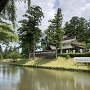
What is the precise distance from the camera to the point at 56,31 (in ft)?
157

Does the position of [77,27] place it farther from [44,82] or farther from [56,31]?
[44,82]

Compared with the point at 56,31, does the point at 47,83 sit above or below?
below

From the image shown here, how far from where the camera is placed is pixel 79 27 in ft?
269

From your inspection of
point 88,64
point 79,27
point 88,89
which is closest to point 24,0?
point 88,89

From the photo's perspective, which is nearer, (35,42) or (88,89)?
(88,89)

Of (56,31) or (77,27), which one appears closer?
(56,31)

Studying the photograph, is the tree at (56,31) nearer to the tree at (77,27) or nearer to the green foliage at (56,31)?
the green foliage at (56,31)

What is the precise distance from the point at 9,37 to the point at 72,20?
77.4 m

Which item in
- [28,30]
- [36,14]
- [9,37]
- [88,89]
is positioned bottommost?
[88,89]

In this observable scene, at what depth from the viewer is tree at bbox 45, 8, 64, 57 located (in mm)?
47125

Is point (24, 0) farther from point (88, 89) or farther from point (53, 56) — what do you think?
point (53, 56)

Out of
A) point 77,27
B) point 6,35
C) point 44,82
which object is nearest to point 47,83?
point 44,82

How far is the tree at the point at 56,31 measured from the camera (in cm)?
4712

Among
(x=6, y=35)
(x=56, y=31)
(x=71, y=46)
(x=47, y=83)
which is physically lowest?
(x=47, y=83)
